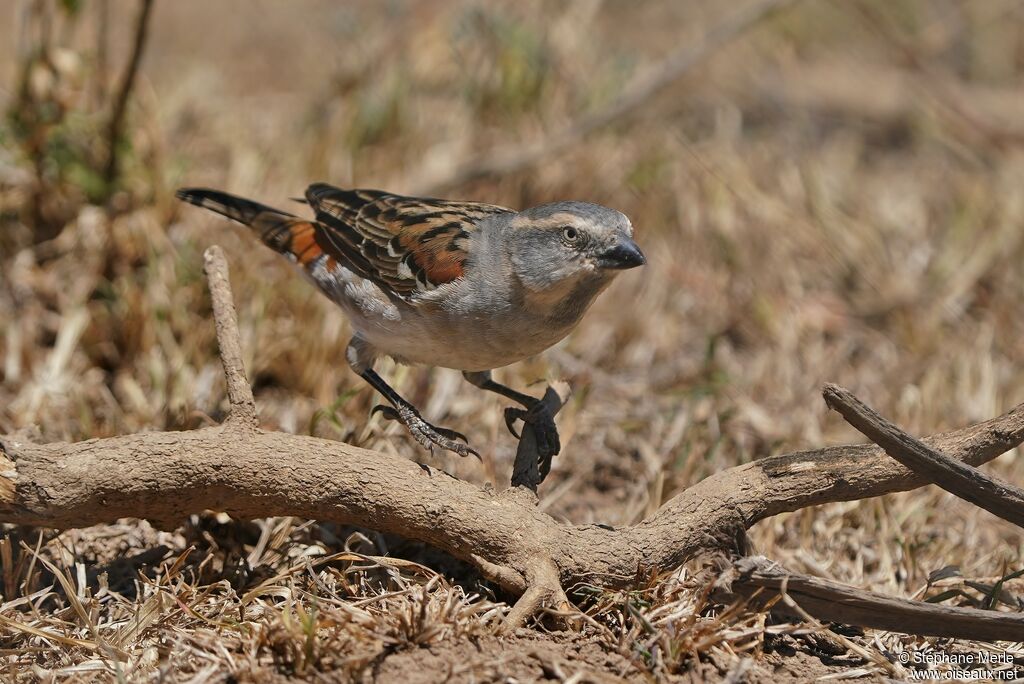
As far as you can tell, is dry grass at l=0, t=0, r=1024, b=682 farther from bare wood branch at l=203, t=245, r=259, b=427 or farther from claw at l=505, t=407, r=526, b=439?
bare wood branch at l=203, t=245, r=259, b=427

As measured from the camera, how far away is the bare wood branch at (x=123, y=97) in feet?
18.8

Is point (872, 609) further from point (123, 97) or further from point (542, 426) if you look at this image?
point (123, 97)

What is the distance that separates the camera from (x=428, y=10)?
8633 mm

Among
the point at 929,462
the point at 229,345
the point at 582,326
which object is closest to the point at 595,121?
the point at 582,326

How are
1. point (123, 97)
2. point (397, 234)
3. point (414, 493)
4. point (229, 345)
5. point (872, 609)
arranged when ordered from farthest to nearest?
point (123, 97), point (397, 234), point (229, 345), point (414, 493), point (872, 609)


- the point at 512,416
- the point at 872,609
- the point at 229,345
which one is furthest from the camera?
the point at 512,416

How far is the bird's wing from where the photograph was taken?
14.9 ft

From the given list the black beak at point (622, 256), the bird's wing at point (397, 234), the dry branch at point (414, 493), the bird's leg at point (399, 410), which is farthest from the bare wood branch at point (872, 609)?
the bird's wing at point (397, 234)

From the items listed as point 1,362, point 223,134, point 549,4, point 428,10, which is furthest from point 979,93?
point 1,362

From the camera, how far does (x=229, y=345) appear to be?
4.07m

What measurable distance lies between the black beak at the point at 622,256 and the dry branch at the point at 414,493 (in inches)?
33.4

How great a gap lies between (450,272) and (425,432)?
25.8 inches

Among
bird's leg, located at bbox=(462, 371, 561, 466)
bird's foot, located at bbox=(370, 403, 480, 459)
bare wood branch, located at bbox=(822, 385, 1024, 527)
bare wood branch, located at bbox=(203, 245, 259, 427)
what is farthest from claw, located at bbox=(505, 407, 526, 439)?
bare wood branch, located at bbox=(822, 385, 1024, 527)

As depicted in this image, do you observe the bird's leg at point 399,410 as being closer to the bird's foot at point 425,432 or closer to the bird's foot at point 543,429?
the bird's foot at point 425,432
